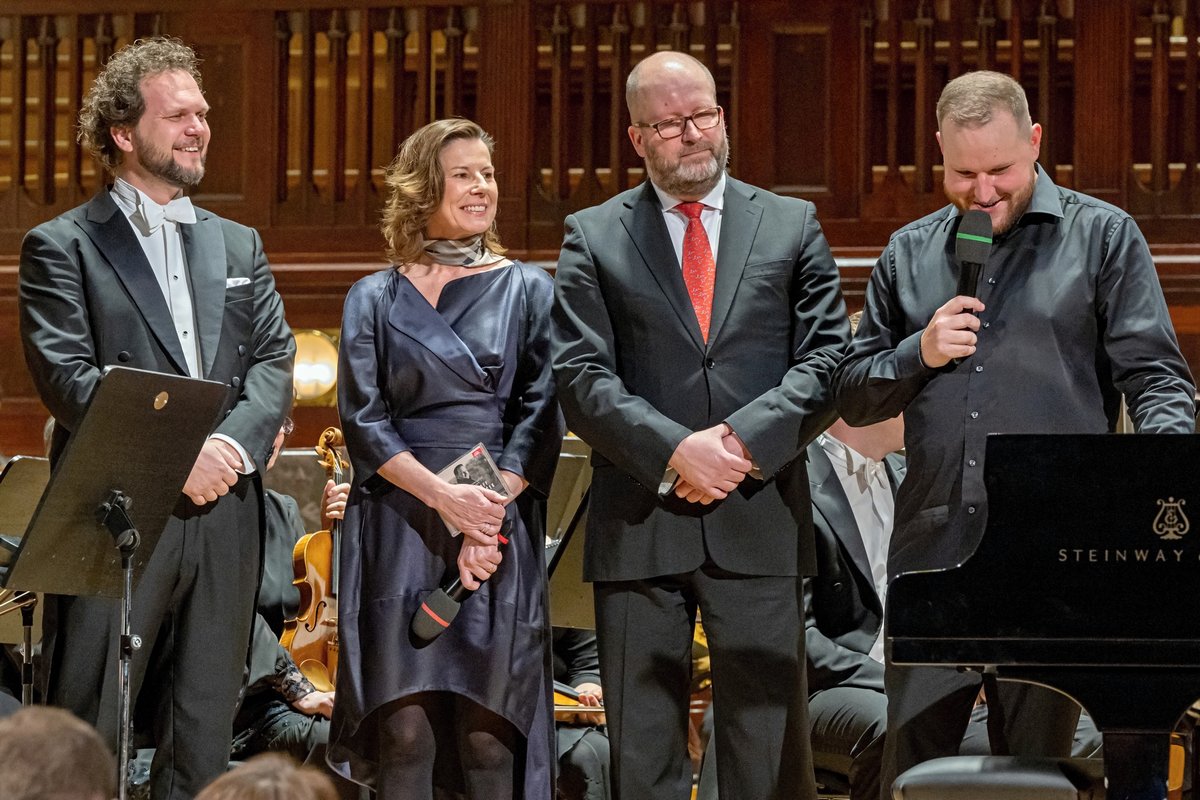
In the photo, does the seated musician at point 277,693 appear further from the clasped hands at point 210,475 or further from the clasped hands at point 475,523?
the clasped hands at point 475,523

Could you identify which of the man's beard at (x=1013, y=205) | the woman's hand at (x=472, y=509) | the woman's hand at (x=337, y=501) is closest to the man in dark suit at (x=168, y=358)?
the woman's hand at (x=472, y=509)

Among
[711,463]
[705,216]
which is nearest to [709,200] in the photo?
[705,216]

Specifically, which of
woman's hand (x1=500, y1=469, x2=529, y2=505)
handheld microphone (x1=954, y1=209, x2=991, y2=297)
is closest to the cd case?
woman's hand (x1=500, y1=469, x2=529, y2=505)

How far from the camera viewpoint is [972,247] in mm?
2857

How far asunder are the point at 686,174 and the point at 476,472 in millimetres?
761

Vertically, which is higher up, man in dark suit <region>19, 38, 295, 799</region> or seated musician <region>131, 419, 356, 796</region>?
man in dark suit <region>19, 38, 295, 799</region>

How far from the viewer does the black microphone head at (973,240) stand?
112 inches

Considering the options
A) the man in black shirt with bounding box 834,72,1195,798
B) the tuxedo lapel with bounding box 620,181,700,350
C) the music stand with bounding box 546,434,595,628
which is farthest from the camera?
the music stand with bounding box 546,434,595,628

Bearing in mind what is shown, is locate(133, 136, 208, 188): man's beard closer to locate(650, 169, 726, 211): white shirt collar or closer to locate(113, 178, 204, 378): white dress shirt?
locate(113, 178, 204, 378): white dress shirt

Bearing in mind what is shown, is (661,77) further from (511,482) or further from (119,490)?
(119,490)

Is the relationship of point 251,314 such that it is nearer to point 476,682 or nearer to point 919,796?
point 476,682

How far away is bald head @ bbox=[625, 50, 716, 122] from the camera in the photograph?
3396 millimetres

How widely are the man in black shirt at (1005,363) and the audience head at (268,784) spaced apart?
1579 mm

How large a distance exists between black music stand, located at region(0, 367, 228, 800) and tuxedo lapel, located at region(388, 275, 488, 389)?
1.53 feet
